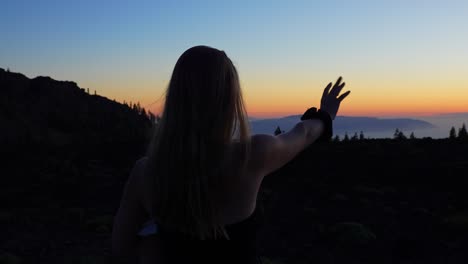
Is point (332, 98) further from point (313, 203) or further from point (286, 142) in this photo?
point (313, 203)

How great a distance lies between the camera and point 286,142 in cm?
179

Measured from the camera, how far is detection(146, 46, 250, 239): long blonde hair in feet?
5.39

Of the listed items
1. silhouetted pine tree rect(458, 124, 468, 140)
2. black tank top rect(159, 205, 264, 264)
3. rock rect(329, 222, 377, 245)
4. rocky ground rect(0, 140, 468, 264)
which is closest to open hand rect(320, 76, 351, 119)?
black tank top rect(159, 205, 264, 264)

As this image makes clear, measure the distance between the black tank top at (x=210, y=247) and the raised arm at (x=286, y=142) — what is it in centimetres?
19

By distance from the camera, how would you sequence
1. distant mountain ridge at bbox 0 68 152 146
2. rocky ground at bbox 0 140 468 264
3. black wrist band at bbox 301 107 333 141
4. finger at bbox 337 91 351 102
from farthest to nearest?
distant mountain ridge at bbox 0 68 152 146 < rocky ground at bbox 0 140 468 264 < finger at bbox 337 91 351 102 < black wrist band at bbox 301 107 333 141

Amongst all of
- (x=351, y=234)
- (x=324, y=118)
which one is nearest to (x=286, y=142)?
(x=324, y=118)

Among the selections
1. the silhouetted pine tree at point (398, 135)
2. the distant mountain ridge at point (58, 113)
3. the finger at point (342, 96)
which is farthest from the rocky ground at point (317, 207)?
the distant mountain ridge at point (58, 113)

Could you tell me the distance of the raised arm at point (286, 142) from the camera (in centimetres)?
172

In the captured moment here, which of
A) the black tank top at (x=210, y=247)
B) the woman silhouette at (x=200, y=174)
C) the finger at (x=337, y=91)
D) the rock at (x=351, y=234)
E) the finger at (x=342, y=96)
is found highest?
the finger at (x=337, y=91)

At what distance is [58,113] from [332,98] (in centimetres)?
3558

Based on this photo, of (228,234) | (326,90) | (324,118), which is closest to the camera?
(228,234)

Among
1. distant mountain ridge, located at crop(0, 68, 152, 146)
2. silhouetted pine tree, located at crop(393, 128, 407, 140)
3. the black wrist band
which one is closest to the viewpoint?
the black wrist band

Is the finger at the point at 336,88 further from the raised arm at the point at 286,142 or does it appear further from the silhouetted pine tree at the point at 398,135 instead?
the silhouetted pine tree at the point at 398,135

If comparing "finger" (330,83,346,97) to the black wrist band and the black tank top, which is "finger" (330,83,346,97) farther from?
the black tank top
